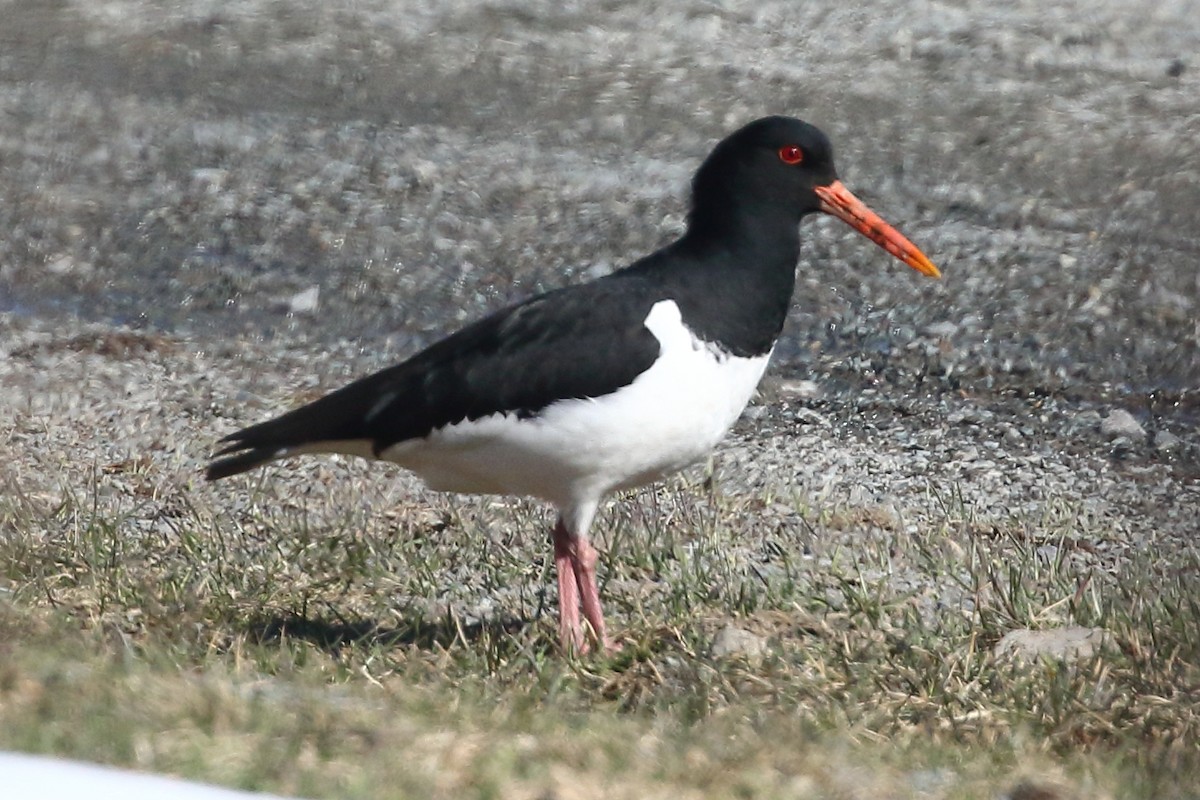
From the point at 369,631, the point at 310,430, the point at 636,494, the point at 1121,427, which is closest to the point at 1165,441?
the point at 1121,427

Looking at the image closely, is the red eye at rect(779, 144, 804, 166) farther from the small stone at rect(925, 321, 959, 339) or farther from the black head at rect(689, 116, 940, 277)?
the small stone at rect(925, 321, 959, 339)

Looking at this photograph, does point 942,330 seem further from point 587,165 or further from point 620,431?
point 620,431

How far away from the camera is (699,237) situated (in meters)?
5.43

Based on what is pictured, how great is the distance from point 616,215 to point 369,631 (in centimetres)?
552

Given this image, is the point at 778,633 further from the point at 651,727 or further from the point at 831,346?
the point at 831,346

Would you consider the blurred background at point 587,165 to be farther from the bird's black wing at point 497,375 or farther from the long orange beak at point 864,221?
the bird's black wing at point 497,375

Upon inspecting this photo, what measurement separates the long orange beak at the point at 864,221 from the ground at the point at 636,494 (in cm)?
89

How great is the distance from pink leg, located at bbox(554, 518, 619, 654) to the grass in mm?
96

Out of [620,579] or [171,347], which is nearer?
[620,579]

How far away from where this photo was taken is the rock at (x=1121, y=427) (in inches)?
299

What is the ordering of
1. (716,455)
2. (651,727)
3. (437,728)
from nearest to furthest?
(437,728) < (651,727) < (716,455)

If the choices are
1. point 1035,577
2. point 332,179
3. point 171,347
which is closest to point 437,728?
point 1035,577

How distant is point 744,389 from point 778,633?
2.21 ft

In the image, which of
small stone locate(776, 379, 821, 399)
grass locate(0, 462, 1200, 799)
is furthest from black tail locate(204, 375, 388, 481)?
small stone locate(776, 379, 821, 399)
